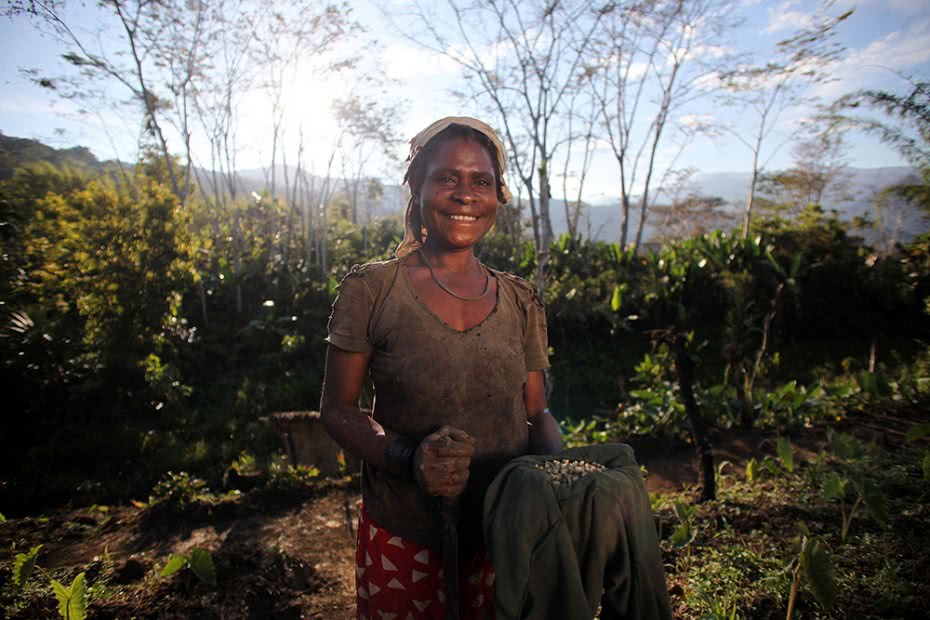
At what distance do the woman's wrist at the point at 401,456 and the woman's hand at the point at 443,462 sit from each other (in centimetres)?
4

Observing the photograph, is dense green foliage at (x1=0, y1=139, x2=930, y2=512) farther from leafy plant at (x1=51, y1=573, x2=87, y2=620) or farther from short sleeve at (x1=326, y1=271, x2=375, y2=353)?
short sleeve at (x1=326, y1=271, x2=375, y2=353)

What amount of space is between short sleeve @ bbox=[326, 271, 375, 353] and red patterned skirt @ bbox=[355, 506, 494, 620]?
531mm

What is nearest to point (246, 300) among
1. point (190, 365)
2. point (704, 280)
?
point (190, 365)

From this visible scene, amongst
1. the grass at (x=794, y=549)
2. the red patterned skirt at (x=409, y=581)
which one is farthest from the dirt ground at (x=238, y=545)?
the red patterned skirt at (x=409, y=581)

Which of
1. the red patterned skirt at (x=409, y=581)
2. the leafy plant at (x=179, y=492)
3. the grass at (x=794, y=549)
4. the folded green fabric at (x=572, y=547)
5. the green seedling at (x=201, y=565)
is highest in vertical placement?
the folded green fabric at (x=572, y=547)

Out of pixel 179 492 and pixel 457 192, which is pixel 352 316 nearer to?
pixel 457 192

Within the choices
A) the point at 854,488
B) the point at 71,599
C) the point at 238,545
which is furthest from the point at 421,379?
the point at 854,488

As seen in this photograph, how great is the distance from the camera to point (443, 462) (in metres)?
1.20

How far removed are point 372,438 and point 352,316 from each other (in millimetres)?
318

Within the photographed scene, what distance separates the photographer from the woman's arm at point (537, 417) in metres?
1.61

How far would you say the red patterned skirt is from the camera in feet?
4.68

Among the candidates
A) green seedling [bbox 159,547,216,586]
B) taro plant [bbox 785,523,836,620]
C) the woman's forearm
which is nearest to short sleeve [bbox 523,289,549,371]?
the woman's forearm

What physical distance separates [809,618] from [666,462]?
3006 mm

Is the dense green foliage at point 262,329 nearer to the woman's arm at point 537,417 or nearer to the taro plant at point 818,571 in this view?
the taro plant at point 818,571
